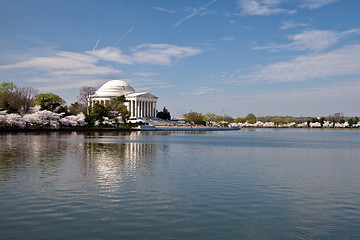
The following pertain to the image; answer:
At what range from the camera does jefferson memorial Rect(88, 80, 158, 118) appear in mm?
185125

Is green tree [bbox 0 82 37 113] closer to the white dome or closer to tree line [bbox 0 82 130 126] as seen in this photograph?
tree line [bbox 0 82 130 126]

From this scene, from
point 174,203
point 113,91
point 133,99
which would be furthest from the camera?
point 113,91

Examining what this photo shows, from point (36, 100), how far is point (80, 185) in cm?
12006

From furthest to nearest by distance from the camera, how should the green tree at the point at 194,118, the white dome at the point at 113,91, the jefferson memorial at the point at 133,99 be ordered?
the white dome at the point at 113,91 < the green tree at the point at 194,118 < the jefferson memorial at the point at 133,99

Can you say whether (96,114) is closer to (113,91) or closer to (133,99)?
(133,99)

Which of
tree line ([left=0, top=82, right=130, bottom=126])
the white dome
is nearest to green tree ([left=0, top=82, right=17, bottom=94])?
tree line ([left=0, top=82, right=130, bottom=126])

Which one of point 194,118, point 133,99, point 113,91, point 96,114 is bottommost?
point 96,114

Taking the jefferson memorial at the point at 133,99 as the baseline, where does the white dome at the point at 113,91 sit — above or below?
above

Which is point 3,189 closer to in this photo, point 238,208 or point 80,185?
point 80,185

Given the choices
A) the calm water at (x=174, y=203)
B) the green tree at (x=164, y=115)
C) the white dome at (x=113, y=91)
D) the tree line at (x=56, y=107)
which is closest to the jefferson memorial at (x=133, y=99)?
the white dome at (x=113, y=91)

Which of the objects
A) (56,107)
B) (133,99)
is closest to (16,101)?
(56,107)

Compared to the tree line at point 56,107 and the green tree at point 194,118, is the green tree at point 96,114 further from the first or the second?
the green tree at point 194,118

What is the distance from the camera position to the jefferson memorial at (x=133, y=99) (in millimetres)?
185125

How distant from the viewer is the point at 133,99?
605 ft
